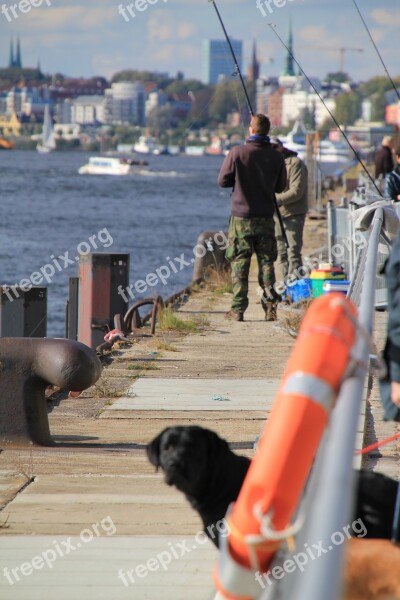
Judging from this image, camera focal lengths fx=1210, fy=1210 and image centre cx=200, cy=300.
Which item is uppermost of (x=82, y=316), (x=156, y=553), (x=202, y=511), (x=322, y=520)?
(x=322, y=520)

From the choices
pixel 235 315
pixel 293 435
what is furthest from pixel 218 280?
pixel 293 435

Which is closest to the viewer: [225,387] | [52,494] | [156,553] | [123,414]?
[156,553]

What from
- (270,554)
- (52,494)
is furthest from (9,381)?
(270,554)

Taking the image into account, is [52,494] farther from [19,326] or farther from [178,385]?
[19,326]

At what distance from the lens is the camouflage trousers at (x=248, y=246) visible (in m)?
11.9

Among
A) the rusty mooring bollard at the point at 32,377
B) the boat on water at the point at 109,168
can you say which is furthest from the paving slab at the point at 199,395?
the boat on water at the point at 109,168

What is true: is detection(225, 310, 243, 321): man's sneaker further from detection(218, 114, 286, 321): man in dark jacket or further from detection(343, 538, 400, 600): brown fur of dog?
detection(343, 538, 400, 600): brown fur of dog

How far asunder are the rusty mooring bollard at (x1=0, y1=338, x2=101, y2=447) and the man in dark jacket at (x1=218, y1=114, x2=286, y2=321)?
205 inches

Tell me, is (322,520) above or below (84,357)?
above

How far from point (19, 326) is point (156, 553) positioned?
7.73m

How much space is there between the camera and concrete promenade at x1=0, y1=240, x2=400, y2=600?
4.62 m

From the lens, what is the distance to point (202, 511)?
3869mm

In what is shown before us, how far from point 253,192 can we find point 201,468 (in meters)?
8.22

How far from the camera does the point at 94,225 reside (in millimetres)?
54625
